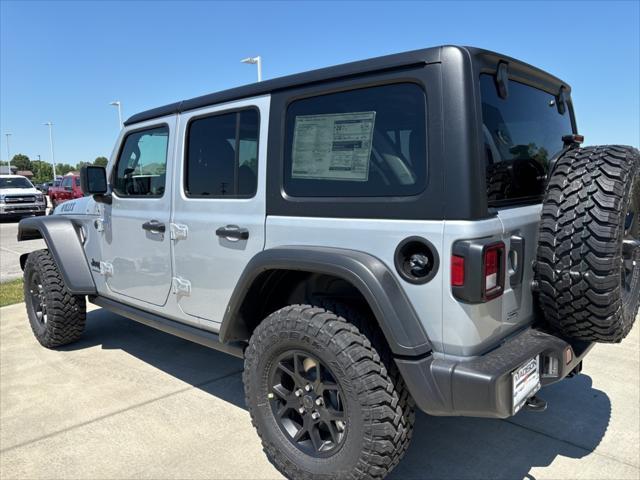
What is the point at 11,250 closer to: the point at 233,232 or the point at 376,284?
the point at 233,232

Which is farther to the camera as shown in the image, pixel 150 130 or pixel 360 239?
pixel 150 130

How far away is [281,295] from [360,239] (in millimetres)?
749

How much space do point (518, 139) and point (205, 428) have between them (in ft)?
7.97

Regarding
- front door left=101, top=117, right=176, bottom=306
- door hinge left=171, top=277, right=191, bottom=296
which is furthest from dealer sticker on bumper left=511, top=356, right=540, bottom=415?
front door left=101, top=117, right=176, bottom=306

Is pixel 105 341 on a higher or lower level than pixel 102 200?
lower

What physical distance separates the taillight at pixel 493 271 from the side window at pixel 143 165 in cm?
225

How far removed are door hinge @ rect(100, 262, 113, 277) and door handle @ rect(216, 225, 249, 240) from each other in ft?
4.86

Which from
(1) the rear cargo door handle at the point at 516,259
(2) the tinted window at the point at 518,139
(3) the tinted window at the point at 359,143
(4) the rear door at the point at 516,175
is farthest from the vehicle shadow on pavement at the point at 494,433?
(3) the tinted window at the point at 359,143

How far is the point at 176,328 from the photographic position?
3.28m

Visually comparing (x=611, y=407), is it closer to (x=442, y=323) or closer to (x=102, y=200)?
(x=442, y=323)

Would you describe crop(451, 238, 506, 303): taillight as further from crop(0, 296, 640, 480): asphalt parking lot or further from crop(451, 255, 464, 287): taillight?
crop(0, 296, 640, 480): asphalt parking lot

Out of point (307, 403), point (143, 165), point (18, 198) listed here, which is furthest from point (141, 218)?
point (18, 198)

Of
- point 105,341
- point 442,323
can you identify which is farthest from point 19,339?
point 442,323

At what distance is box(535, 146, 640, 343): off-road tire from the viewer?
206cm
